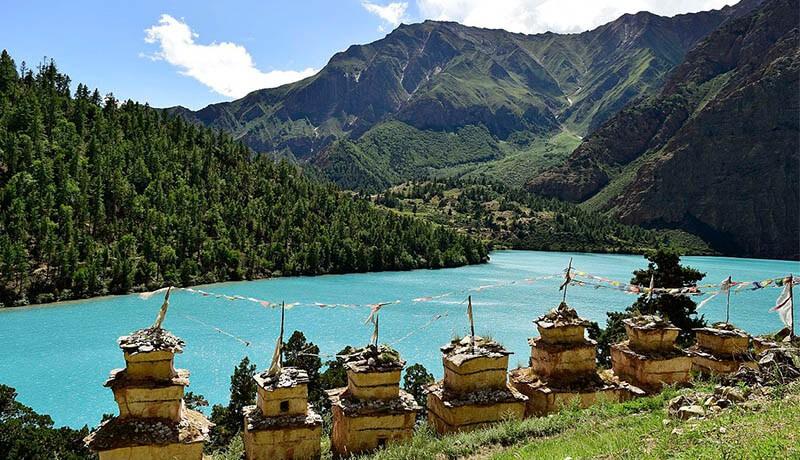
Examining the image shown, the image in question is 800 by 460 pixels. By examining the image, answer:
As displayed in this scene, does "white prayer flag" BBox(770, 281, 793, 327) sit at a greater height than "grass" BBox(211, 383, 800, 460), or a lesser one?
greater

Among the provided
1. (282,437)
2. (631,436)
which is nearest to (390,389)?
(282,437)

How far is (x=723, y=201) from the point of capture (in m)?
180

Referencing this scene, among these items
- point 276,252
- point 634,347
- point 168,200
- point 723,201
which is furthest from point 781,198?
point 634,347

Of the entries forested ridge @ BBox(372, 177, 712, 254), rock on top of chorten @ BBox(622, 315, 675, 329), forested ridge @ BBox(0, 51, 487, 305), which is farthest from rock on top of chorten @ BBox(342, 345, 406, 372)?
forested ridge @ BBox(372, 177, 712, 254)

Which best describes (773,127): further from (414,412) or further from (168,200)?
(414,412)

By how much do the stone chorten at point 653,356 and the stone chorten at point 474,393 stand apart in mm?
3749

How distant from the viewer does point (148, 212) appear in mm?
82188

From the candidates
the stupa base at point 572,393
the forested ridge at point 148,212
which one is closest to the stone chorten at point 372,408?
the stupa base at point 572,393

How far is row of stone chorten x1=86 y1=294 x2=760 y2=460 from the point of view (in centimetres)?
1107

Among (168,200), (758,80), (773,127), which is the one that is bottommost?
(168,200)

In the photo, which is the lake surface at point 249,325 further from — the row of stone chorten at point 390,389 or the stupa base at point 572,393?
the row of stone chorten at point 390,389

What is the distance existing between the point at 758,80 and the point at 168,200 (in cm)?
19775

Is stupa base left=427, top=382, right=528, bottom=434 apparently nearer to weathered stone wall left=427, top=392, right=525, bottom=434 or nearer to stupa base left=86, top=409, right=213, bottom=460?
weathered stone wall left=427, top=392, right=525, bottom=434

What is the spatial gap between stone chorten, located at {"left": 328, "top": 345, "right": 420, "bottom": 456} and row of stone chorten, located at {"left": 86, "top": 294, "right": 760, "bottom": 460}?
23mm
